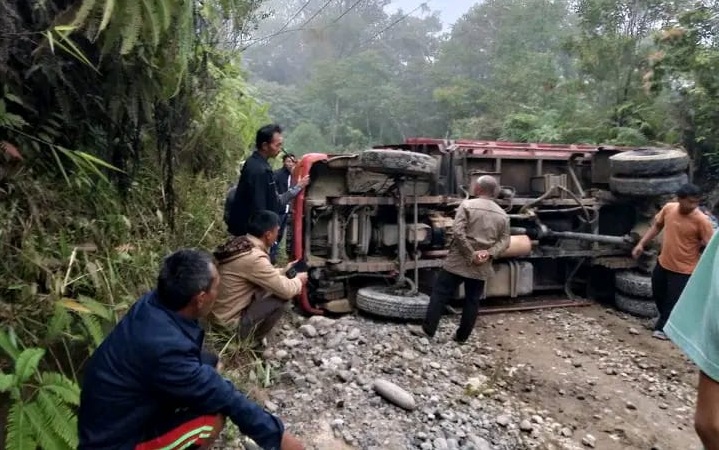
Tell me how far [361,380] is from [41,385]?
2012 millimetres

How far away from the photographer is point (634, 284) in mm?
6262

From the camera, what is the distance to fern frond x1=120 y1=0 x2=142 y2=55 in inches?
105

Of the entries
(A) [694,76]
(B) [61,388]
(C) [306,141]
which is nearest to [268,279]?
(B) [61,388]

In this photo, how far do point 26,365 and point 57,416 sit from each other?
0.78 feet

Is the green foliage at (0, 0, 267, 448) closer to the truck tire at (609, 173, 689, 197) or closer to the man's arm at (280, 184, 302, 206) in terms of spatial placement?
the man's arm at (280, 184, 302, 206)

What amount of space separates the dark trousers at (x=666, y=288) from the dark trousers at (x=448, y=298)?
1.92 meters

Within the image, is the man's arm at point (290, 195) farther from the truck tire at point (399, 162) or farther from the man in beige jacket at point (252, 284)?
the man in beige jacket at point (252, 284)

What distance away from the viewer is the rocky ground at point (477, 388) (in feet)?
11.0

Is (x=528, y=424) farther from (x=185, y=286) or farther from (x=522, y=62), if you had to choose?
(x=522, y=62)

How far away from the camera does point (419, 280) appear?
5875 mm

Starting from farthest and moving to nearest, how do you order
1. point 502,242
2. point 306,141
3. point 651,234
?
point 306,141 → point 651,234 → point 502,242

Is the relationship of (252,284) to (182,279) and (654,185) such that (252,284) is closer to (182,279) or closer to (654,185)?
(182,279)

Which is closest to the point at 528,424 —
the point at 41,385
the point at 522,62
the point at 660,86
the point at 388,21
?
the point at 41,385

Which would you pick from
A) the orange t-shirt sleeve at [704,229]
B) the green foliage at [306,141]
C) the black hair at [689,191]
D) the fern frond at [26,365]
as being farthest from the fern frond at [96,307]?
the green foliage at [306,141]
